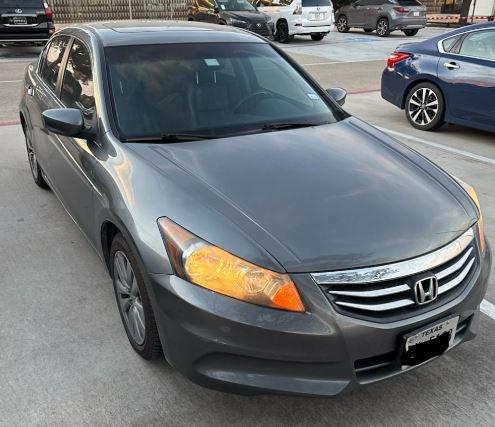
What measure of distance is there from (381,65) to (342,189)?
12.3 meters

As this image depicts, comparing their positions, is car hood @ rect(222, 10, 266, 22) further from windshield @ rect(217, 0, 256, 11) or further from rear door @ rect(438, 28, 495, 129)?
rear door @ rect(438, 28, 495, 129)

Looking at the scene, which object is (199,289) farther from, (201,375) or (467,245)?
(467,245)

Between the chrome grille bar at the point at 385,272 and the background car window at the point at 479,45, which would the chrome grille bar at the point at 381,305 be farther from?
the background car window at the point at 479,45

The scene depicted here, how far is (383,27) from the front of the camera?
22000 millimetres

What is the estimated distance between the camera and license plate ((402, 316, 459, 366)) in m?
2.15

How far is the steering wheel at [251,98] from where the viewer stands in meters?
3.31

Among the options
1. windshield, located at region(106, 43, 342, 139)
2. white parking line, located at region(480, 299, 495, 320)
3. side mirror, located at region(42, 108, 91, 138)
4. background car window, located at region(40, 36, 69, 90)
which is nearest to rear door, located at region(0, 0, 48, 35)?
background car window, located at region(40, 36, 69, 90)

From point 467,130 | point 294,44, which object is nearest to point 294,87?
point 467,130

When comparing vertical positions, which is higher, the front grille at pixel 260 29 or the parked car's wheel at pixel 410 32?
the front grille at pixel 260 29

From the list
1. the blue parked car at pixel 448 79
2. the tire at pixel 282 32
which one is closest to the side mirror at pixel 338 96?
the blue parked car at pixel 448 79

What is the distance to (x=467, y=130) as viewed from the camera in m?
7.70

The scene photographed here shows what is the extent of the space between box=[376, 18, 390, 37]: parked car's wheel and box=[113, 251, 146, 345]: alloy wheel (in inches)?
842

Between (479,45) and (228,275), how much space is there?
607cm

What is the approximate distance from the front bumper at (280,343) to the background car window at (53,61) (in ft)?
8.40
